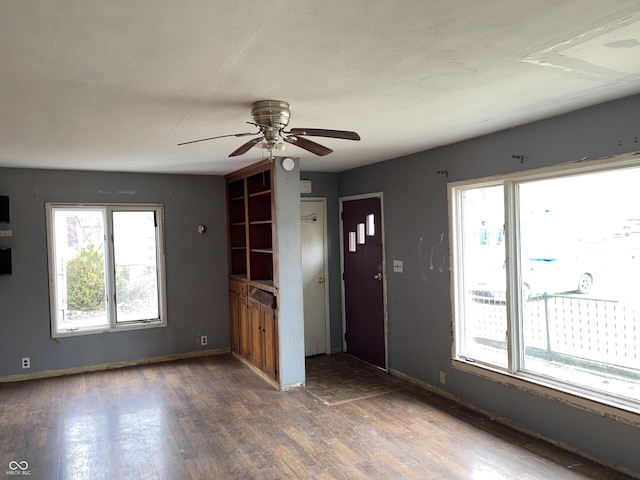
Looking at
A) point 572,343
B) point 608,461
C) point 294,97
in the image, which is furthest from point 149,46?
point 608,461

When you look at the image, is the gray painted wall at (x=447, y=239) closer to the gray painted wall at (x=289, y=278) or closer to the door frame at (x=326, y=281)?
the door frame at (x=326, y=281)

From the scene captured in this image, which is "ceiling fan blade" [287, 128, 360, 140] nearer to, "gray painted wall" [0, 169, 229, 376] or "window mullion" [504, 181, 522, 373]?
"window mullion" [504, 181, 522, 373]

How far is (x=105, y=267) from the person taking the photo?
17.8 ft

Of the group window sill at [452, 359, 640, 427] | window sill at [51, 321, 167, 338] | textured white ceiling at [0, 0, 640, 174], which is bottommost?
window sill at [452, 359, 640, 427]

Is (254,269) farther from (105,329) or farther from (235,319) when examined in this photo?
(105,329)

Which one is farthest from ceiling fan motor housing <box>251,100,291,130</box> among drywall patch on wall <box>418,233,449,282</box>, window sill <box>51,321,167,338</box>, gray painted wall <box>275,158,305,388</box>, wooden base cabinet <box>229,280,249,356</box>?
window sill <box>51,321,167,338</box>

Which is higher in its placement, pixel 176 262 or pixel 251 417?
pixel 176 262

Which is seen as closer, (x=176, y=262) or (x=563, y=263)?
(x=563, y=263)

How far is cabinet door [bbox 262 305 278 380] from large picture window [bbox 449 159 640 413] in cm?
179

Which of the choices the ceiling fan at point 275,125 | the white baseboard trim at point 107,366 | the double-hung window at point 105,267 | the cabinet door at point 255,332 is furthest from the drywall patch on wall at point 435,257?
the double-hung window at point 105,267

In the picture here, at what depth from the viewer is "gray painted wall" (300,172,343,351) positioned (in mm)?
5875

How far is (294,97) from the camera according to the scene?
8.32ft

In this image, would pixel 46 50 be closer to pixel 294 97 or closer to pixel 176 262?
pixel 294 97

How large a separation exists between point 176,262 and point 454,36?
4732 millimetres
